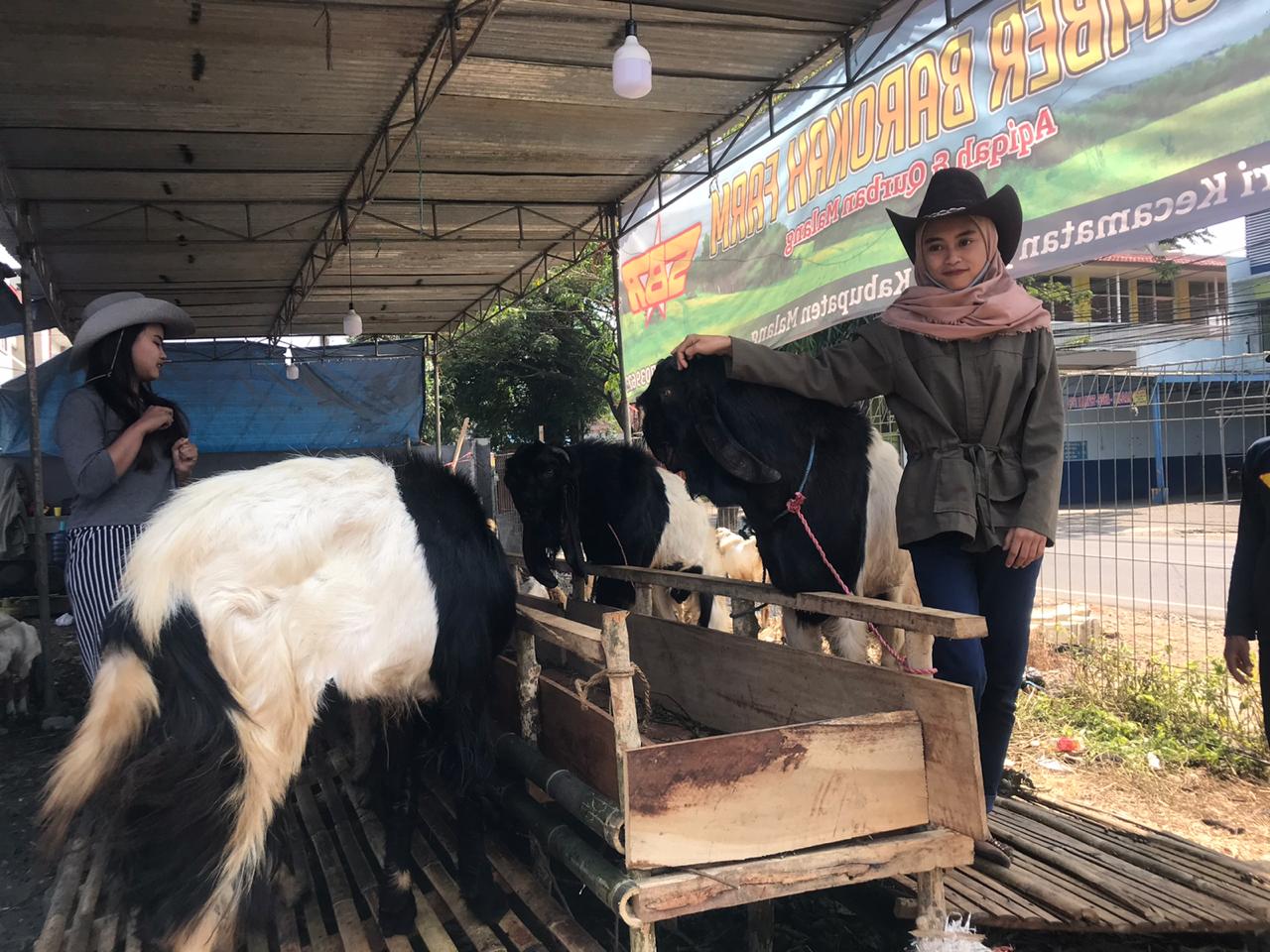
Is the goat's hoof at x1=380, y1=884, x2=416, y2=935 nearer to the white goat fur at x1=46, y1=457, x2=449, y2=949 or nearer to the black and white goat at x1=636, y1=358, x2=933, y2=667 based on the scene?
the white goat fur at x1=46, y1=457, x2=449, y2=949

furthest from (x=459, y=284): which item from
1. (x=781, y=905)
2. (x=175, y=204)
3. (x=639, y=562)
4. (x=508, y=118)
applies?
(x=781, y=905)

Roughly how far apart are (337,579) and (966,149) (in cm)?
403

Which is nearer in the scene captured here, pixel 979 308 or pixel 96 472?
pixel 979 308

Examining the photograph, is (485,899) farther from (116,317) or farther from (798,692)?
(116,317)

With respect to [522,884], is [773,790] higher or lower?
higher

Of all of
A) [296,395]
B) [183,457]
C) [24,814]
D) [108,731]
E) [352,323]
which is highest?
[352,323]

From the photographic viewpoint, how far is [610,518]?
4879 millimetres

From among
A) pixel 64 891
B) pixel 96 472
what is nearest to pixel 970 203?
pixel 96 472

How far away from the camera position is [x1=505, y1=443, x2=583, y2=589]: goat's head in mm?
4273

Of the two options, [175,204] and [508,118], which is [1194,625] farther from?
[175,204]

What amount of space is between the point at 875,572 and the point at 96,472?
2.83 metres

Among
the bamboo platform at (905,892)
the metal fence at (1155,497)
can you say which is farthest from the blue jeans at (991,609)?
the metal fence at (1155,497)

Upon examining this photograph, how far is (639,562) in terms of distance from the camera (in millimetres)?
5039

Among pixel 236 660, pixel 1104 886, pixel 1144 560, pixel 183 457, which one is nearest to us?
pixel 236 660
